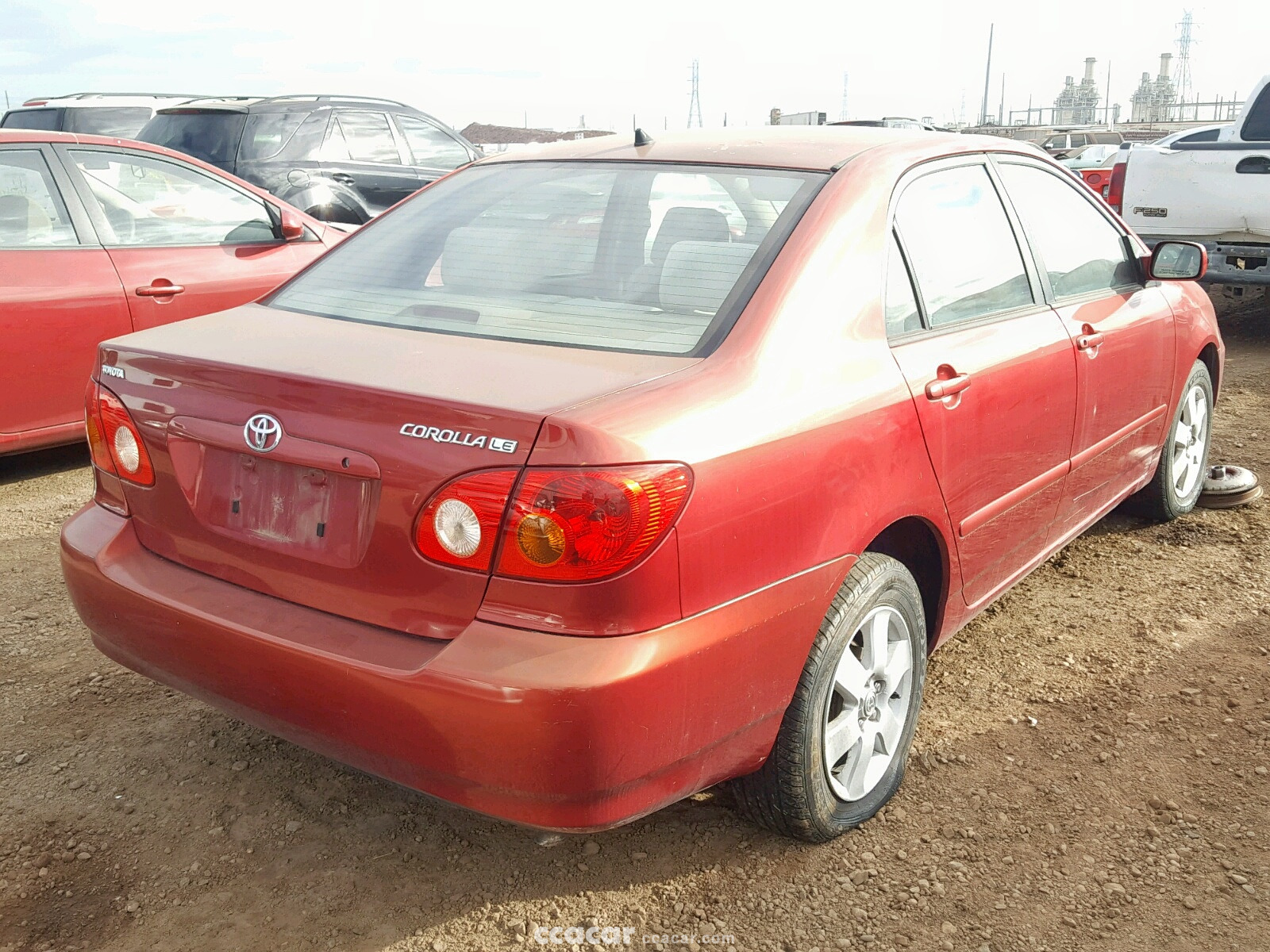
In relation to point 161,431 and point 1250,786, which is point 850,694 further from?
point 161,431

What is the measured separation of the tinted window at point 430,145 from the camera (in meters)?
11.0

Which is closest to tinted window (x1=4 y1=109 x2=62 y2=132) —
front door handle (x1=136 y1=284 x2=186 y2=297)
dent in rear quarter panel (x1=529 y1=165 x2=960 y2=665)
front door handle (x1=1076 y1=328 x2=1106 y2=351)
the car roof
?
front door handle (x1=136 y1=284 x2=186 y2=297)

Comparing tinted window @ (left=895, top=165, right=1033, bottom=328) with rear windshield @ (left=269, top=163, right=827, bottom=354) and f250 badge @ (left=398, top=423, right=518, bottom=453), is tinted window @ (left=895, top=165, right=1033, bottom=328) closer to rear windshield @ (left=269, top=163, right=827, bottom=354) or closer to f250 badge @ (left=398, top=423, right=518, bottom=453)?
rear windshield @ (left=269, top=163, right=827, bottom=354)

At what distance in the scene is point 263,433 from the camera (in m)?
2.24

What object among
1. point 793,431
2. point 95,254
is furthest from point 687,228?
point 95,254

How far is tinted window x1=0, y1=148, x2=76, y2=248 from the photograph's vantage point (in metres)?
5.11

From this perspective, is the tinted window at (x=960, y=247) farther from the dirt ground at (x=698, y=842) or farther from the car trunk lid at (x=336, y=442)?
the dirt ground at (x=698, y=842)

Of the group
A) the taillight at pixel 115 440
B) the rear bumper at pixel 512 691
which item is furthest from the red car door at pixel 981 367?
the taillight at pixel 115 440

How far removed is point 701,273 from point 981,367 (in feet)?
2.62

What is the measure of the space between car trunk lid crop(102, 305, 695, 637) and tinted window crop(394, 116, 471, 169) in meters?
8.90

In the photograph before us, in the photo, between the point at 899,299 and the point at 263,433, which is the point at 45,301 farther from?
the point at 899,299

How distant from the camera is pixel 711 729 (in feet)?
7.19

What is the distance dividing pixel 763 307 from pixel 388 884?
4.71 feet

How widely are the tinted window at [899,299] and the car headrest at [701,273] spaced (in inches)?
14.2
